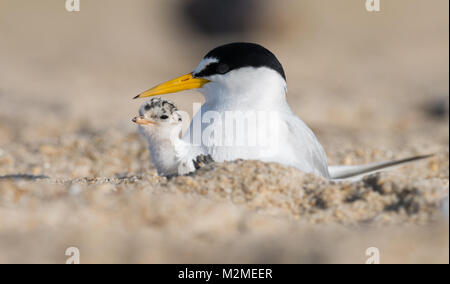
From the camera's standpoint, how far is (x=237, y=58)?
10.7 feet

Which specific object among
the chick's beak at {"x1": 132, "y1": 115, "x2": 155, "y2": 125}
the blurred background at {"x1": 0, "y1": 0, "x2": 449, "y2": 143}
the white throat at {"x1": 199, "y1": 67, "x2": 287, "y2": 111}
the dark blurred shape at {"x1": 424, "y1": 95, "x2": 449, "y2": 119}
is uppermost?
the blurred background at {"x1": 0, "y1": 0, "x2": 449, "y2": 143}

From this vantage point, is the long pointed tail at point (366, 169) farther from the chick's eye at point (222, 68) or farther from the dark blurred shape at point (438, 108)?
the dark blurred shape at point (438, 108)

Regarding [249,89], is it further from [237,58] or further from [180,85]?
[180,85]

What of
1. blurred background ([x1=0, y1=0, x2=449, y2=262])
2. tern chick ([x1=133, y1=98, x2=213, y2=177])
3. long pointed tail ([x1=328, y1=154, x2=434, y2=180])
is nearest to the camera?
blurred background ([x1=0, y1=0, x2=449, y2=262])

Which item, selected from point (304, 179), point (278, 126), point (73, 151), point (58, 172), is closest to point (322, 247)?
point (304, 179)

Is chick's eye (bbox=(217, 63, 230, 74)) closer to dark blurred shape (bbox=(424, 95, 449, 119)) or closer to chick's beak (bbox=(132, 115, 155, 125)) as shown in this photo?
chick's beak (bbox=(132, 115, 155, 125))

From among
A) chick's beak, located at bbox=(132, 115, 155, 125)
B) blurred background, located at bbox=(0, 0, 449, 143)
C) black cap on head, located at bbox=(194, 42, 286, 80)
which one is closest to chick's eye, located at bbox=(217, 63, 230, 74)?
black cap on head, located at bbox=(194, 42, 286, 80)

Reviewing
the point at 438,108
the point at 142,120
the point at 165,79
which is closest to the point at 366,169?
the point at 142,120

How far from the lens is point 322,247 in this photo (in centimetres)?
207

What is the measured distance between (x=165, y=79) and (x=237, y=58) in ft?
23.8

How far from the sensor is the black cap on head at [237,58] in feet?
10.7

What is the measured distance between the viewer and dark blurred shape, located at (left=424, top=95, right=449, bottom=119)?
7.44 meters

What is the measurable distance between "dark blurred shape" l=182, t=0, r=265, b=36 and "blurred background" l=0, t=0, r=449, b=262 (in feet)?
0.09

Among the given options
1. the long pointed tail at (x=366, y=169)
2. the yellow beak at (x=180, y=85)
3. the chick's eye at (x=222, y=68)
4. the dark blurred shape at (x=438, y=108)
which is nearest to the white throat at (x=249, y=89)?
the chick's eye at (x=222, y=68)
